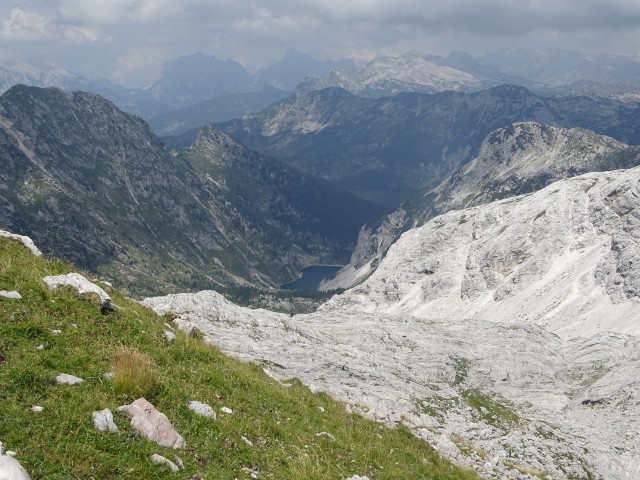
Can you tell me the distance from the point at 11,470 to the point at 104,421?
338cm

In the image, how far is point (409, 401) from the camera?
52906 millimetres

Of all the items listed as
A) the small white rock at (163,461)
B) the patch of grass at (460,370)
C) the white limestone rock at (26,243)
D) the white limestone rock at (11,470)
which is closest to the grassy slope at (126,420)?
the small white rock at (163,461)

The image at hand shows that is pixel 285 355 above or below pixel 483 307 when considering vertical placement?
above

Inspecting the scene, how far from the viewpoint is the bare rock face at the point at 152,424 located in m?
14.0

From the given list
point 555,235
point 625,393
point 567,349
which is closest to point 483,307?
point 555,235

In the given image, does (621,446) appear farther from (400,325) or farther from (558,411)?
(400,325)

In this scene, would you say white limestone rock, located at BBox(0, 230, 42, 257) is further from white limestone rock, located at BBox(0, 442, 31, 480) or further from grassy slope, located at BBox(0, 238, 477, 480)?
white limestone rock, located at BBox(0, 442, 31, 480)

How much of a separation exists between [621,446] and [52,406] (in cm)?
6202

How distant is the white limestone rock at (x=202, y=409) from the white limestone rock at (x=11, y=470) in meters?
6.24

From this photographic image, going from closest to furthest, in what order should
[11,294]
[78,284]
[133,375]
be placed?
1. [133,375]
2. [11,294]
3. [78,284]

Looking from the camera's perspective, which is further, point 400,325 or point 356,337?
point 400,325

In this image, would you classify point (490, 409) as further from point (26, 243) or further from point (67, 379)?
point (67, 379)

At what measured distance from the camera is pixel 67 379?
15148mm

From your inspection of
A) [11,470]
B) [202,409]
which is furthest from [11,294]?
[11,470]
